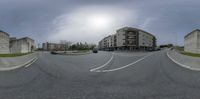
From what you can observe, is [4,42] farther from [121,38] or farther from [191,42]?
[121,38]

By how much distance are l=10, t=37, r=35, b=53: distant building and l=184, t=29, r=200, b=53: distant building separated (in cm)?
1191

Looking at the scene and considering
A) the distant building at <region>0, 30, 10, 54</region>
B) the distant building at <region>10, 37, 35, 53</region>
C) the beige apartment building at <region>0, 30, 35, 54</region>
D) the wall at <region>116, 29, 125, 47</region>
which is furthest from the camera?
the wall at <region>116, 29, 125, 47</region>

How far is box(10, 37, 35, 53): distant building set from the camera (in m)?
14.0

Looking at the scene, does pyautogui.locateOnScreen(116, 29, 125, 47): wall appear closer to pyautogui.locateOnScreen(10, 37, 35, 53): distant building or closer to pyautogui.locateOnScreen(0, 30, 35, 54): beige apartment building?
pyautogui.locateOnScreen(10, 37, 35, 53): distant building

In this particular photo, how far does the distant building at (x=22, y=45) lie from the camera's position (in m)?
14.0

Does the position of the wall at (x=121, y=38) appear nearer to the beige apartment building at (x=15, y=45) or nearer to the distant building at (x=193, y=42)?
the distant building at (x=193, y=42)

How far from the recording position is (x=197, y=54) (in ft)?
48.8

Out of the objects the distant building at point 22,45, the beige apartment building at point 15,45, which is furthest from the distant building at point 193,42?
the beige apartment building at point 15,45

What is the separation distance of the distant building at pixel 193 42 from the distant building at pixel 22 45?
39.1 ft

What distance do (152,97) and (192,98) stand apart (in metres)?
1.20

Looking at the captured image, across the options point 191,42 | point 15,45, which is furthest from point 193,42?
point 15,45

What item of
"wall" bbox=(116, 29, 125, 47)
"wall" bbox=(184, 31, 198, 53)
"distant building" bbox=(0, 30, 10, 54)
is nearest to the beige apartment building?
"distant building" bbox=(0, 30, 10, 54)

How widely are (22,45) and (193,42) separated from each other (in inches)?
534

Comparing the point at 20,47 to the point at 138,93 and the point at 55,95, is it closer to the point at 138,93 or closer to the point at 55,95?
the point at 55,95
